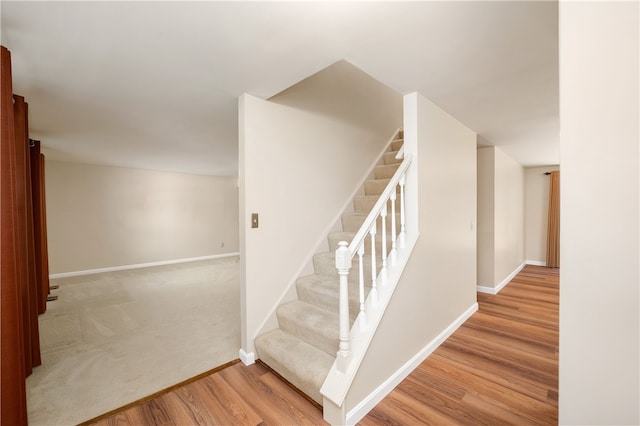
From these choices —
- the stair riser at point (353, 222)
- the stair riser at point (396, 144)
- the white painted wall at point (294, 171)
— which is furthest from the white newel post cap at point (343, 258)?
the stair riser at point (396, 144)

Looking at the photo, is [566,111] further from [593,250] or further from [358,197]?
[358,197]

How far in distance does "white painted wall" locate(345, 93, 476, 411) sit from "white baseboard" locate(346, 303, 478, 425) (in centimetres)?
3

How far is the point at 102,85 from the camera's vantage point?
193cm

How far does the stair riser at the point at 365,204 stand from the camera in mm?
2916

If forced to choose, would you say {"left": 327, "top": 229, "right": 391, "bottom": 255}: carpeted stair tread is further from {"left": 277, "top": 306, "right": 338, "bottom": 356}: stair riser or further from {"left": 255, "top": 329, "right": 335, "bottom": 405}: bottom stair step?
{"left": 255, "top": 329, "right": 335, "bottom": 405}: bottom stair step

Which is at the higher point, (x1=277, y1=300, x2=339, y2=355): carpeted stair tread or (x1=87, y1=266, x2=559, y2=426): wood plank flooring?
(x1=277, y1=300, x2=339, y2=355): carpeted stair tread

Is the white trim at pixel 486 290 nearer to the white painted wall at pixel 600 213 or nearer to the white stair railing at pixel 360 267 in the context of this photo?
the white stair railing at pixel 360 267

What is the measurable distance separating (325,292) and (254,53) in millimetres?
1784

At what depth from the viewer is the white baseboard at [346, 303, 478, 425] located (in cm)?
151

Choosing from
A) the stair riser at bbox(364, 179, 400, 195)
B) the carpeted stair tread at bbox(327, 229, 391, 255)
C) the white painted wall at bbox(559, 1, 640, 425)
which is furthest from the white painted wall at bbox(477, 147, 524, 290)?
the white painted wall at bbox(559, 1, 640, 425)

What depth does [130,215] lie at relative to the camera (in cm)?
563

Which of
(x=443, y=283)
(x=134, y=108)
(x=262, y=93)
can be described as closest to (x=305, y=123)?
(x=262, y=93)

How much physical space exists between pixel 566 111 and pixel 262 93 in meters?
1.88

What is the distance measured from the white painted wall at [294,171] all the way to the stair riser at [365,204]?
13 cm
